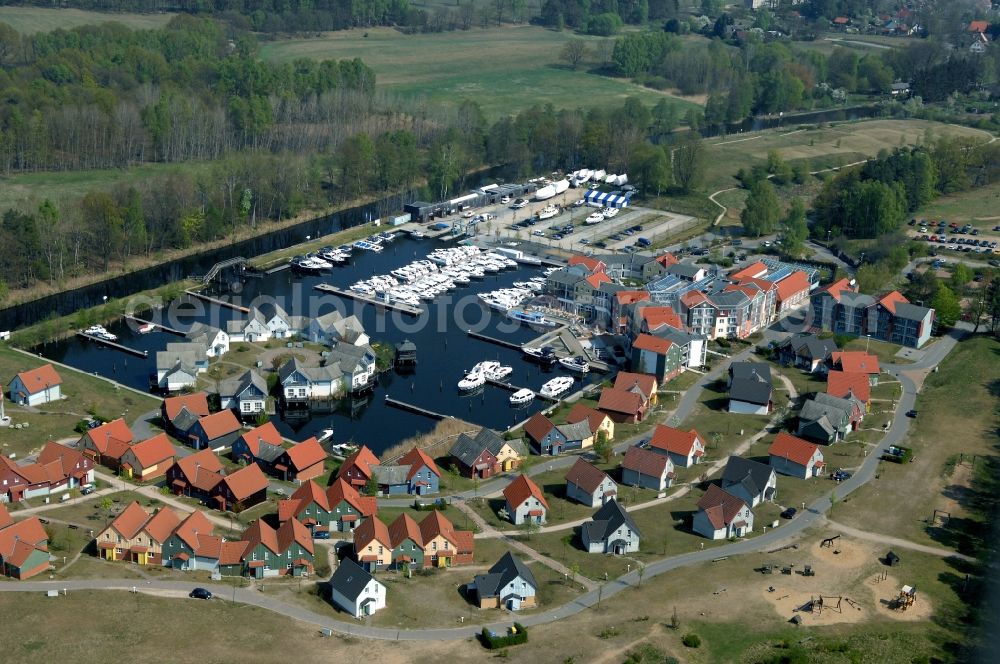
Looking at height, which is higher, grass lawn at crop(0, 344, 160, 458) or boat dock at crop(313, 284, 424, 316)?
boat dock at crop(313, 284, 424, 316)

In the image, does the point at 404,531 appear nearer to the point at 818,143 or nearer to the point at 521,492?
→ the point at 521,492

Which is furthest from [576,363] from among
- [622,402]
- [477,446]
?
[477,446]

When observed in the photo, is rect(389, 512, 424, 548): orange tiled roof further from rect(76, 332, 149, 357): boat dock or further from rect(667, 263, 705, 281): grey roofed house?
rect(667, 263, 705, 281): grey roofed house

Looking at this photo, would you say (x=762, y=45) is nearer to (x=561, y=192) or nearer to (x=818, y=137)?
(x=818, y=137)

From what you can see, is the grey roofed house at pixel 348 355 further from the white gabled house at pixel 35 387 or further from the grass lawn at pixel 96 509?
the grass lawn at pixel 96 509

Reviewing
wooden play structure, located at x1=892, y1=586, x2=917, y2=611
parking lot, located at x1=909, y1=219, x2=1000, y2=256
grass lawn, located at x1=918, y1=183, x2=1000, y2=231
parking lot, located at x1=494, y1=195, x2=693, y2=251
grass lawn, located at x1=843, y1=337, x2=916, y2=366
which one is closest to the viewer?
wooden play structure, located at x1=892, y1=586, x2=917, y2=611

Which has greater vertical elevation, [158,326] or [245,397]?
[245,397]

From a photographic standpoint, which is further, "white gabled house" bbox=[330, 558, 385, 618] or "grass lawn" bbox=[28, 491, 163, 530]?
"grass lawn" bbox=[28, 491, 163, 530]

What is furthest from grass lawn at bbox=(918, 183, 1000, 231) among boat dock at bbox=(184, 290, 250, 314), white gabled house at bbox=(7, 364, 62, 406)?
white gabled house at bbox=(7, 364, 62, 406)
